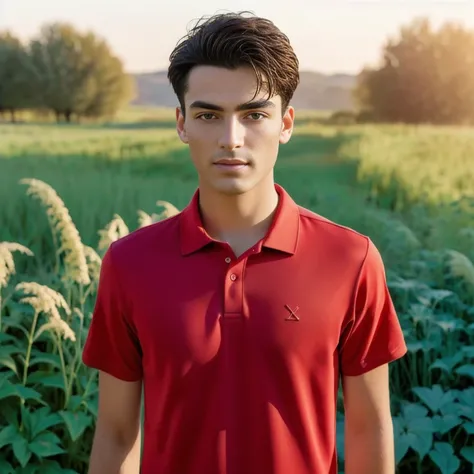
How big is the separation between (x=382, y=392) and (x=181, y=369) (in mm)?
419

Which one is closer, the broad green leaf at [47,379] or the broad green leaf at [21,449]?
the broad green leaf at [21,449]

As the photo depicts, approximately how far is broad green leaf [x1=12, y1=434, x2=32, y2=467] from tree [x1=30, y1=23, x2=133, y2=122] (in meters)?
2.80

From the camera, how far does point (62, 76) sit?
5.08 m

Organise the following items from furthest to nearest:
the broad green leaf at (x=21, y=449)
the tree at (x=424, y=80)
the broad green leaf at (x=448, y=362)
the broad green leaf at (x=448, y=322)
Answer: the tree at (x=424, y=80) → the broad green leaf at (x=448, y=322) → the broad green leaf at (x=448, y=362) → the broad green leaf at (x=21, y=449)

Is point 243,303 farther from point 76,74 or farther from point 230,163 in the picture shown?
point 76,74

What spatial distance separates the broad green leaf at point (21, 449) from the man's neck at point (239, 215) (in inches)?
51.8

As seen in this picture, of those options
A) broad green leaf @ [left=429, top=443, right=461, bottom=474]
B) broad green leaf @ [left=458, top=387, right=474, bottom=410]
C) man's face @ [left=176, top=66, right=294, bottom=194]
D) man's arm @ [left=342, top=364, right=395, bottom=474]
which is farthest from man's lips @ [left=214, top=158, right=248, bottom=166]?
broad green leaf @ [left=458, top=387, right=474, bottom=410]

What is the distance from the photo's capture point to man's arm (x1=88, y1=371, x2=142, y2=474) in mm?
1701

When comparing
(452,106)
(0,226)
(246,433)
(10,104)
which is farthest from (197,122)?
(452,106)

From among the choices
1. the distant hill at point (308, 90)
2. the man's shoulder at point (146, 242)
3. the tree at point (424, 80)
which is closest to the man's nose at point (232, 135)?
the man's shoulder at point (146, 242)

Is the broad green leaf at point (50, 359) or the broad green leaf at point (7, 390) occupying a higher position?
the broad green leaf at point (50, 359)

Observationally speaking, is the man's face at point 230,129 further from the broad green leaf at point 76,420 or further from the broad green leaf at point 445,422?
the broad green leaf at point 445,422

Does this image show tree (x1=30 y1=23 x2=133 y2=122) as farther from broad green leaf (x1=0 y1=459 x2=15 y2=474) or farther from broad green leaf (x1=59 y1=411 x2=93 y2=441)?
broad green leaf (x1=0 y1=459 x2=15 y2=474)

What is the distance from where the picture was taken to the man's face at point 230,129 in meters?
1.52
